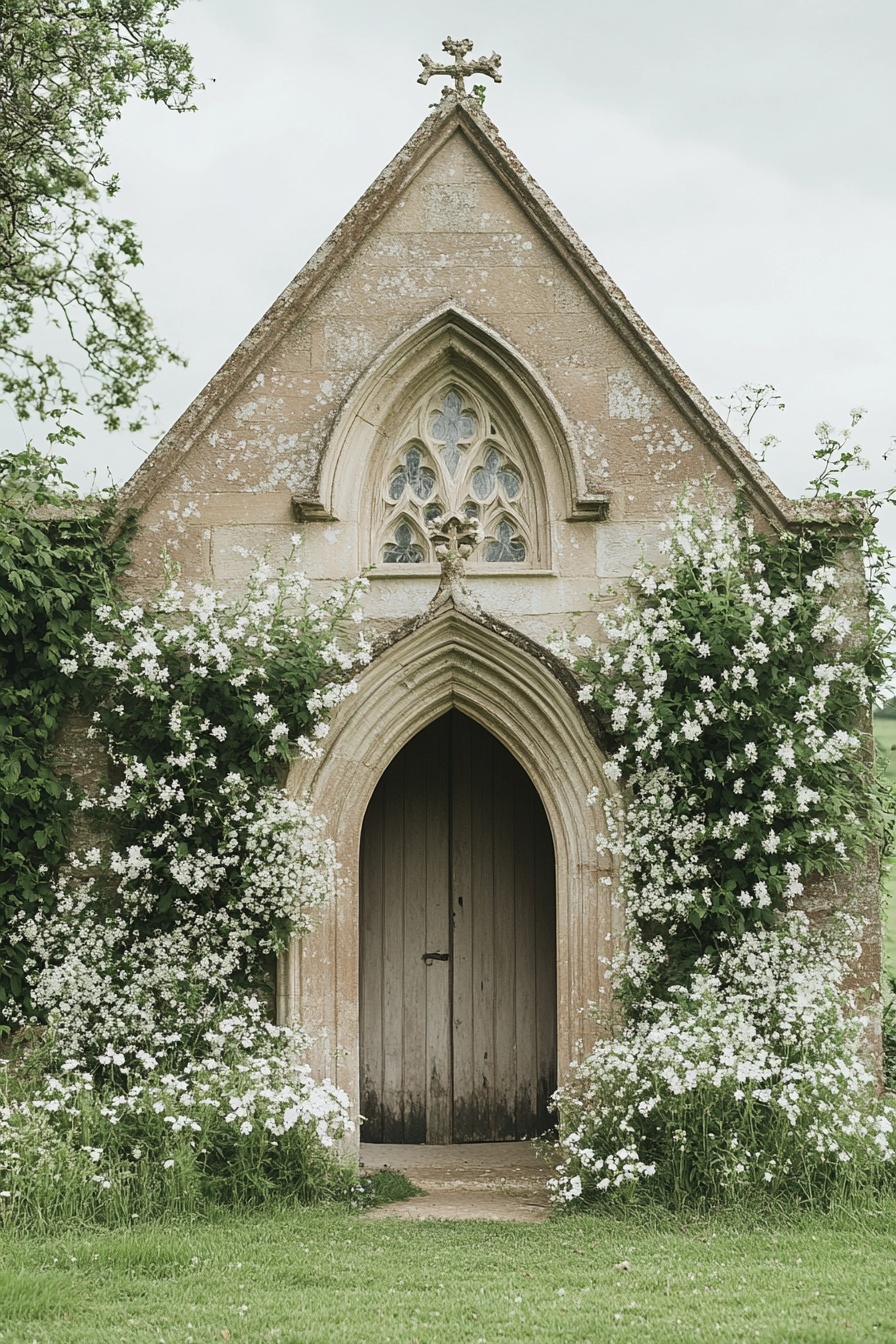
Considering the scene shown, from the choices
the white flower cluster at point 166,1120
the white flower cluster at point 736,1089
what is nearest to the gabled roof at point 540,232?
the white flower cluster at point 736,1089

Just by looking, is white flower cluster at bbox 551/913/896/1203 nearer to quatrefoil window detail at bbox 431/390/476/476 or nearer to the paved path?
the paved path

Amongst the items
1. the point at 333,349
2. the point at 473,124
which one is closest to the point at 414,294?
the point at 333,349

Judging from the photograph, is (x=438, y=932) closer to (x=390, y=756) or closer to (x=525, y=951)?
(x=525, y=951)

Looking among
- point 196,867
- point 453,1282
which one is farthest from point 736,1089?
point 196,867

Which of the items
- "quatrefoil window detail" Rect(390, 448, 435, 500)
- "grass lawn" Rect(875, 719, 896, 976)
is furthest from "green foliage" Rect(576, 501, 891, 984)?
"grass lawn" Rect(875, 719, 896, 976)

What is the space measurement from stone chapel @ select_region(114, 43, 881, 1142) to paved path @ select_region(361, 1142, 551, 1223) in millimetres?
726

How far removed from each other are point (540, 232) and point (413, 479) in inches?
61.6

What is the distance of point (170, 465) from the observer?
22.4ft

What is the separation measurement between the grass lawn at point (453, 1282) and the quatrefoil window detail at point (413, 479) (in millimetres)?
3829

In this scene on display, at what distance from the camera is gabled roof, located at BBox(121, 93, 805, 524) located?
6793 millimetres

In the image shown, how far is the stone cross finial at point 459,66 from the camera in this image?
6.98m

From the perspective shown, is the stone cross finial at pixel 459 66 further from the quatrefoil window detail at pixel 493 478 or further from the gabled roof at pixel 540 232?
the quatrefoil window detail at pixel 493 478

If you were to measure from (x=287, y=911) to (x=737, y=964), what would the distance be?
2330mm

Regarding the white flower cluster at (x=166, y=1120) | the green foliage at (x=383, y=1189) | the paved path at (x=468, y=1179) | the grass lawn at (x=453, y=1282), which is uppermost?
the white flower cluster at (x=166, y=1120)
